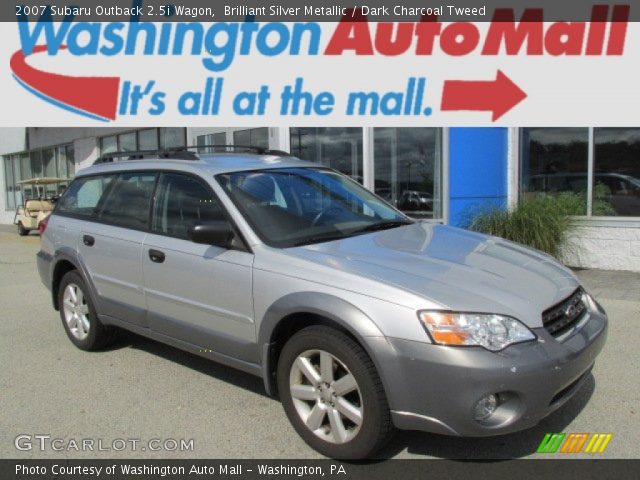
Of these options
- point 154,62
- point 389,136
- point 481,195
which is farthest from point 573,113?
point 154,62

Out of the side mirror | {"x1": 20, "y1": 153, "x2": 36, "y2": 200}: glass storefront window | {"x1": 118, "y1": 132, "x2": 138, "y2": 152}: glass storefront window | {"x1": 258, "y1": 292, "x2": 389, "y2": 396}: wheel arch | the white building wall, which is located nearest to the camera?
{"x1": 258, "y1": 292, "x2": 389, "y2": 396}: wheel arch

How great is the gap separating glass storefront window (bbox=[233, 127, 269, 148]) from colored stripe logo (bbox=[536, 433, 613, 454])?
9626 millimetres

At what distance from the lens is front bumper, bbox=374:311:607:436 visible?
9.03 ft

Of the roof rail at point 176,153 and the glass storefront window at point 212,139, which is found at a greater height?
the glass storefront window at point 212,139

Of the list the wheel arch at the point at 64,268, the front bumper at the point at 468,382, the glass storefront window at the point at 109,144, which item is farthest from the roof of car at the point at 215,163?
the glass storefront window at the point at 109,144

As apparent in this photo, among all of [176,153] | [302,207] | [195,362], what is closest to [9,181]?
[176,153]

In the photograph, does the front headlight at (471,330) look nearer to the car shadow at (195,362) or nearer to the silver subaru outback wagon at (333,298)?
the silver subaru outback wagon at (333,298)

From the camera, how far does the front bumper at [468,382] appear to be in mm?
2752

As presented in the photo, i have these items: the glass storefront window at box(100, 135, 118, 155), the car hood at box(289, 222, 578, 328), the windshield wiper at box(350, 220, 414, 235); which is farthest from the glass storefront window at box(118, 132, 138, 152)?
the car hood at box(289, 222, 578, 328)

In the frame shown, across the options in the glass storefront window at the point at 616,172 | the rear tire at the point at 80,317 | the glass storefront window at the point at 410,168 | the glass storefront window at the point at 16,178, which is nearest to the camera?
the rear tire at the point at 80,317

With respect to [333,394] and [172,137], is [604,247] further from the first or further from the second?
[172,137]

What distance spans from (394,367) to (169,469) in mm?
1380

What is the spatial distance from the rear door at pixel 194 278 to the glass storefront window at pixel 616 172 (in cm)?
702

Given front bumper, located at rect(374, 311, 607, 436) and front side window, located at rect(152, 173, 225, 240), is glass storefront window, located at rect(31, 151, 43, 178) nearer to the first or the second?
front side window, located at rect(152, 173, 225, 240)
